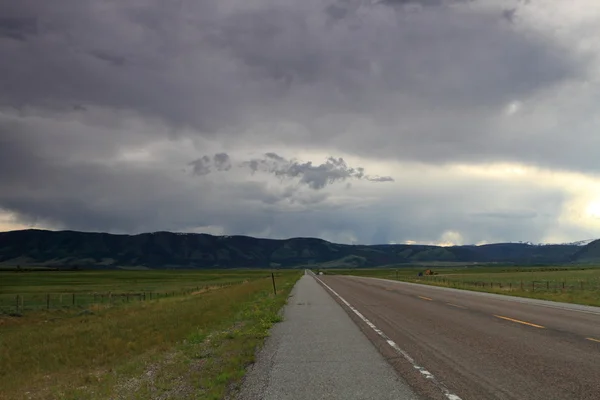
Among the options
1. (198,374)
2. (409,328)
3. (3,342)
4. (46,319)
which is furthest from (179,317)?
(198,374)

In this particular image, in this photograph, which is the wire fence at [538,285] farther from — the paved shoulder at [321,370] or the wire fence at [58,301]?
the paved shoulder at [321,370]

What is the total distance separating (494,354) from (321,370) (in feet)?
13.2

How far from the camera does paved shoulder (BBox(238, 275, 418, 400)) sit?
8.01 metres

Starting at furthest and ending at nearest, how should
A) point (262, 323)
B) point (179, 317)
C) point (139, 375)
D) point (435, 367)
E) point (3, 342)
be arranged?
point (179, 317) → point (3, 342) → point (262, 323) → point (139, 375) → point (435, 367)

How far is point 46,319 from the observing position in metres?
38.8

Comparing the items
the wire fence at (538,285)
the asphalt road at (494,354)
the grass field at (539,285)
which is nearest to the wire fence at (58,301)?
the wire fence at (538,285)

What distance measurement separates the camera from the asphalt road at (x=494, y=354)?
25.9 feet

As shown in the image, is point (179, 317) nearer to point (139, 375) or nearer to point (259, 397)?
point (139, 375)

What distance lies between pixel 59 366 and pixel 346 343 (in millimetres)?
12766

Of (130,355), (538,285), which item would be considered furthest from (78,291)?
(538,285)

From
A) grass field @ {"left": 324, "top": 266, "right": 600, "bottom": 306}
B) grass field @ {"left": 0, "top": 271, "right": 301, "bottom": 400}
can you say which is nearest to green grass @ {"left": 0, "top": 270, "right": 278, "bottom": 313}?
grass field @ {"left": 0, "top": 271, "right": 301, "bottom": 400}

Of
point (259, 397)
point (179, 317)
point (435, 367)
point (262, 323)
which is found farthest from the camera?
point (179, 317)

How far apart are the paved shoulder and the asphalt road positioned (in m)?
0.40

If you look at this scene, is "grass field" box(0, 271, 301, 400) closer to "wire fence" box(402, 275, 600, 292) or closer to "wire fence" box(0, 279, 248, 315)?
"wire fence" box(0, 279, 248, 315)
